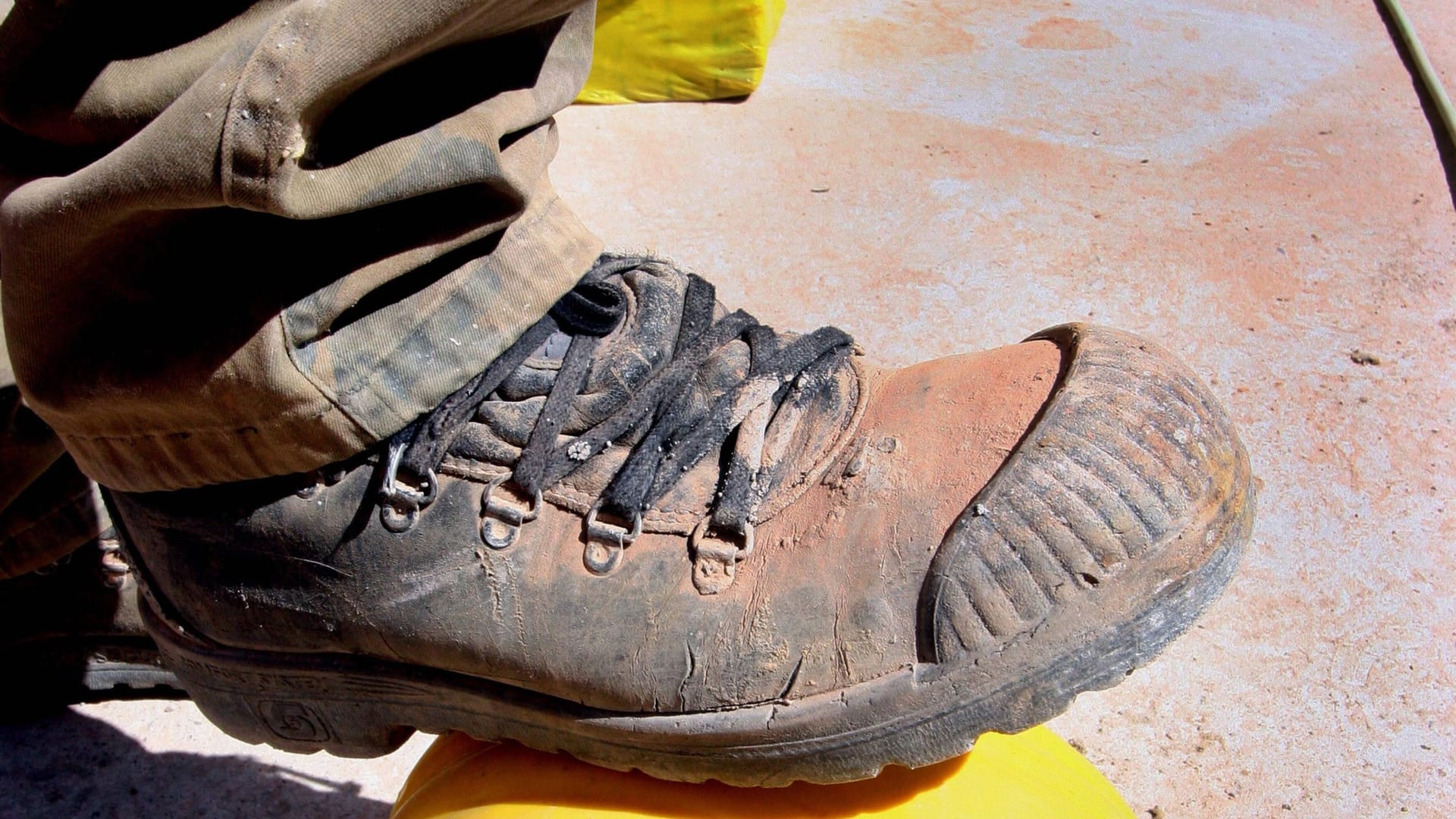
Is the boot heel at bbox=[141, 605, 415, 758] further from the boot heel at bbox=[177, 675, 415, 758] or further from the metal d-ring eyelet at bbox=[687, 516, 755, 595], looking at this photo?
the metal d-ring eyelet at bbox=[687, 516, 755, 595]

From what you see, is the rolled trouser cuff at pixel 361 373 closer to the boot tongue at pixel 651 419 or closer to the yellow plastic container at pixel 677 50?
the boot tongue at pixel 651 419

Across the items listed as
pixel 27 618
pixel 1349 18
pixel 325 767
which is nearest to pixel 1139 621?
pixel 325 767

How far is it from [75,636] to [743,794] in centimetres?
115

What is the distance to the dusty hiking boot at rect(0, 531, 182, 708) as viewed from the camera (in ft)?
5.45

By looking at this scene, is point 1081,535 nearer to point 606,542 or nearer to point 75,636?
point 606,542

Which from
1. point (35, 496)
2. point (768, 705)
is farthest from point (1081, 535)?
point (35, 496)

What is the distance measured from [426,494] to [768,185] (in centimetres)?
209

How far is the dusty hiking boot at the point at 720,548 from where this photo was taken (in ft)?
3.09

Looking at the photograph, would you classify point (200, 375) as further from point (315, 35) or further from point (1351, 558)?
point (1351, 558)

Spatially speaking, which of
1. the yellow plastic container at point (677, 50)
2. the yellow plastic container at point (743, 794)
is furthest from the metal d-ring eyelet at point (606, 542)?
the yellow plastic container at point (677, 50)

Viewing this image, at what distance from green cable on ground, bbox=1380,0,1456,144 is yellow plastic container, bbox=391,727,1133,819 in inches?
109

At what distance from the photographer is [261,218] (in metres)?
0.98

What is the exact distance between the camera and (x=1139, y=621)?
0.93m

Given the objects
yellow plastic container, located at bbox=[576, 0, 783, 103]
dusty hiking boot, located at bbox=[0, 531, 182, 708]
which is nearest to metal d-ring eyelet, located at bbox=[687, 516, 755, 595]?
dusty hiking boot, located at bbox=[0, 531, 182, 708]
